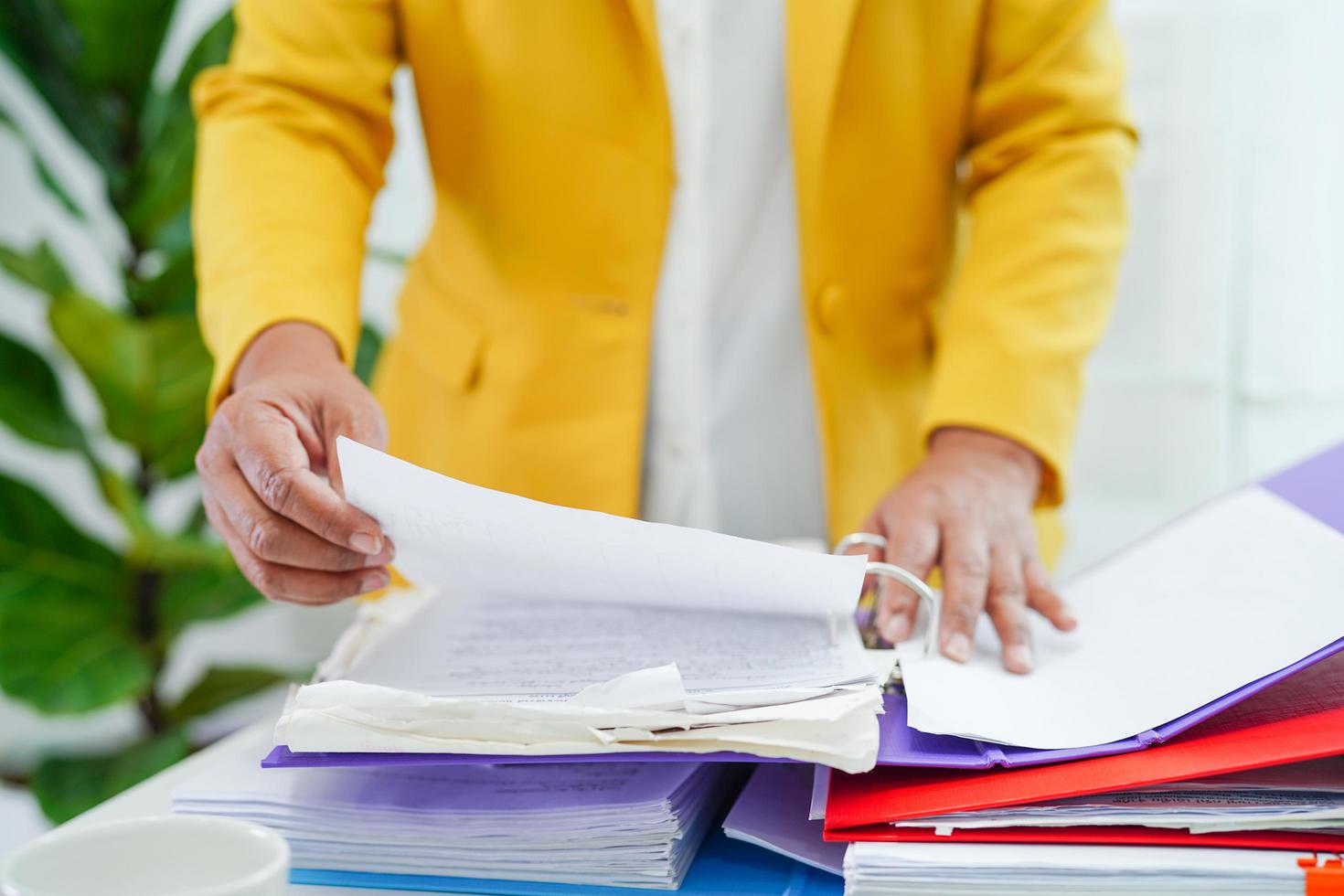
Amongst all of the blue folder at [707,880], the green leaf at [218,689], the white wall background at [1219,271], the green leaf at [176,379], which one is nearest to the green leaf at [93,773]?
the green leaf at [218,689]

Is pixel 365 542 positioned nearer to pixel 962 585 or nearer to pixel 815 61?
pixel 962 585

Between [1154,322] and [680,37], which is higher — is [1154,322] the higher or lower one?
the lower one

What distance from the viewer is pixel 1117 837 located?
1.48ft

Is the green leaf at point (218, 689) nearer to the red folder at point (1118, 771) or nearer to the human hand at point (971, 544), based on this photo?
the human hand at point (971, 544)

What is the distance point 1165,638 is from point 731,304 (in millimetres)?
486

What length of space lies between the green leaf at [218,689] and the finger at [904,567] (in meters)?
1.03

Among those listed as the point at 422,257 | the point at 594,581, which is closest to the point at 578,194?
the point at 422,257

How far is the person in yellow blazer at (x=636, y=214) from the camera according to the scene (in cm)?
83

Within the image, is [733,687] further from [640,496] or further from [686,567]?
[640,496]

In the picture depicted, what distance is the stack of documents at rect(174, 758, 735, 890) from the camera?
0.48 meters

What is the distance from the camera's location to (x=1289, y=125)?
4.29 feet

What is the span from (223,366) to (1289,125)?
3.98ft

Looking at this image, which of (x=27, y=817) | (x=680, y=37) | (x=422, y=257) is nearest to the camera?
(x=680, y=37)

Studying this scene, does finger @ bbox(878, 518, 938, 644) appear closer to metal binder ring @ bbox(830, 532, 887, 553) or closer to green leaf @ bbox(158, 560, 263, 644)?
metal binder ring @ bbox(830, 532, 887, 553)
